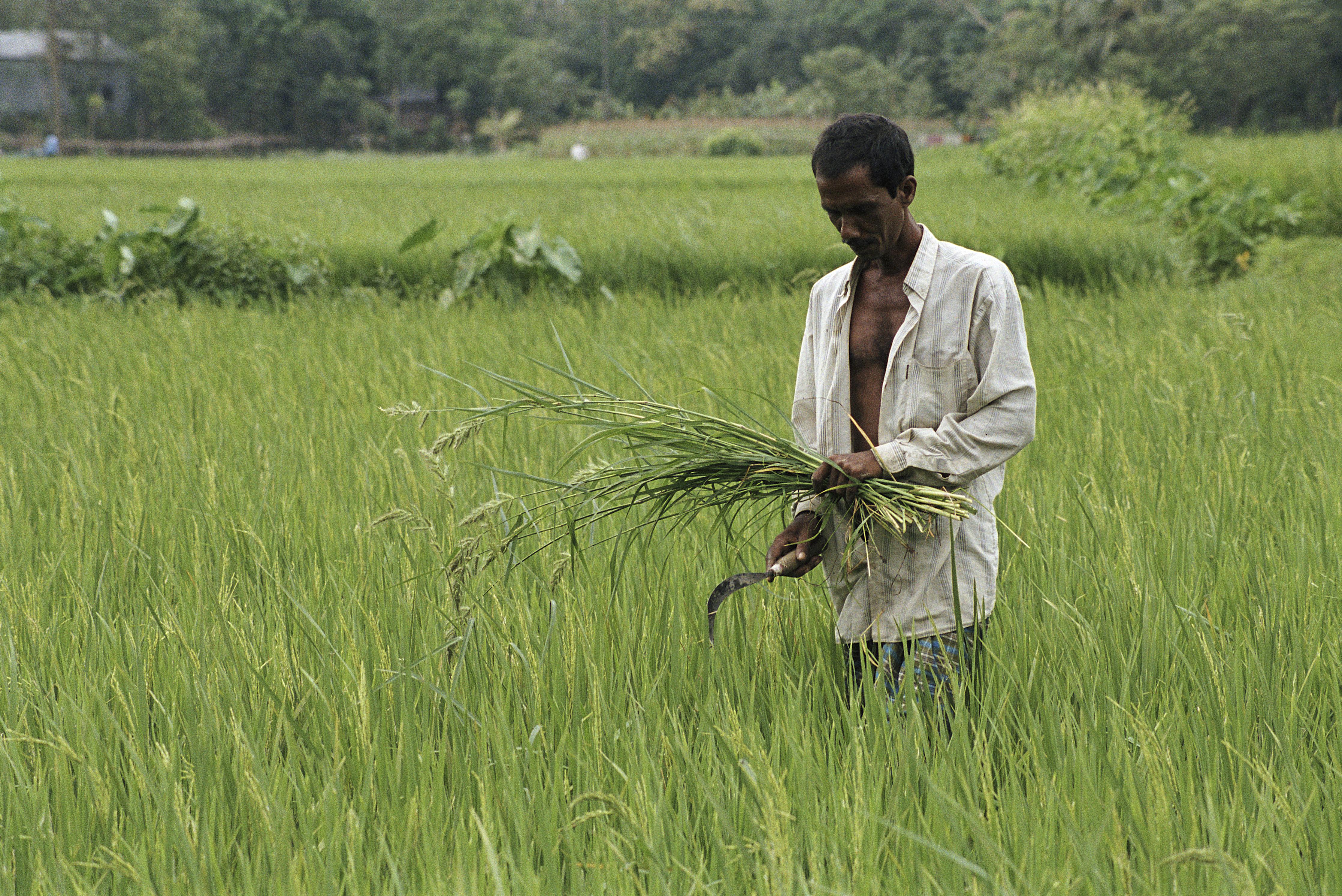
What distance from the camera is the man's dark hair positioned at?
57.6 inches

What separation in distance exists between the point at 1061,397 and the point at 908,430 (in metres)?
2.09

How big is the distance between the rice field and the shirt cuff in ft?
1.08

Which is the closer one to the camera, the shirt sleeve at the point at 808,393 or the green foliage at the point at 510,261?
the shirt sleeve at the point at 808,393

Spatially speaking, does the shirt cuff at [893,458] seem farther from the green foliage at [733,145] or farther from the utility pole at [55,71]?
the utility pole at [55,71]

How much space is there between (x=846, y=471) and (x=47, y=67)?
186ft

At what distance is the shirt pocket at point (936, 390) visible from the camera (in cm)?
159

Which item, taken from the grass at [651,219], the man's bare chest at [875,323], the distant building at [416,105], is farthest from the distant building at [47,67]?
the man's bare chest at [875,323]

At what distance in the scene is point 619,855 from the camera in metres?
1.13

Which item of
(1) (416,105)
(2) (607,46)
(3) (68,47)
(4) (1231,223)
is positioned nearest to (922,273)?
(4) (1231,223)

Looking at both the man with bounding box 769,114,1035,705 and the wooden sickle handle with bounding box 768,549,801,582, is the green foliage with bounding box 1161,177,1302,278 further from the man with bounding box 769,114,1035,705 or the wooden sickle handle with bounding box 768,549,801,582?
the wooden sickle handle with bounding box 768,549,801,582

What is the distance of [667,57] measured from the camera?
197 feet

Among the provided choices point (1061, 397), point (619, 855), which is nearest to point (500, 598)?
point (619, 855)

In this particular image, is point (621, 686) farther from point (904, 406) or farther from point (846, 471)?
point (904, 406)

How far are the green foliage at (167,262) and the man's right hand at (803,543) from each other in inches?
206
